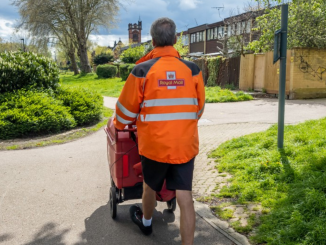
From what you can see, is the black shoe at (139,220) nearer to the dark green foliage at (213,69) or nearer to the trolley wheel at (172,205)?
the trolley wheel at (172,205)

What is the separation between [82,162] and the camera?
6.36 meters

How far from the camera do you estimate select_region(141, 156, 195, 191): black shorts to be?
2826 mm

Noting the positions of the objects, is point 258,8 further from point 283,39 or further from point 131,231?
point 131,231

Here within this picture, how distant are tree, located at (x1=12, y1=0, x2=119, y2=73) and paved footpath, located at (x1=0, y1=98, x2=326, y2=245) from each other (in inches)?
1273

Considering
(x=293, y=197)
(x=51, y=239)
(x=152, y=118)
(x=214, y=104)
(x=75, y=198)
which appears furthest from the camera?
(x=214, y=104)

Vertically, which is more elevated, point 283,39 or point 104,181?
point 283,39

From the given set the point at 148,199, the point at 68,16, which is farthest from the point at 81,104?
the point at 68,16

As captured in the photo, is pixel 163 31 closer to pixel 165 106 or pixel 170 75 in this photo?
pixel 170 75

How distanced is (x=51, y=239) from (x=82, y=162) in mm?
2896

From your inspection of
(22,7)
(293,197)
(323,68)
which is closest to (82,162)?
(293,197)

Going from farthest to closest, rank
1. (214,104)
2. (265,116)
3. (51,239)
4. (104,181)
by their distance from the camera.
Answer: (214,104), (265,116), (104,181), (51,239)

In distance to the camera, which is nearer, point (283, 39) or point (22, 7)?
point (283, 39)

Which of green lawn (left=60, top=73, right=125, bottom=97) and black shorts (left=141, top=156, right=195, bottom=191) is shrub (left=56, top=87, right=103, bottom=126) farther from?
green lawn (left=60, top=73, right=125, bottom=97)

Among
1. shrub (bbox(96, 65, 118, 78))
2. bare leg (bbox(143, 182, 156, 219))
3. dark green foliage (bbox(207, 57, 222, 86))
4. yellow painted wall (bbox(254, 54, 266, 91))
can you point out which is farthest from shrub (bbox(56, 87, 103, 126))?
shrub (bbox(96, 65, 118, 78))
